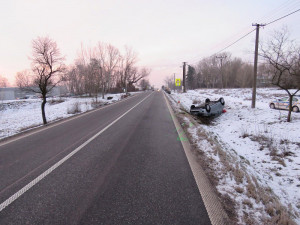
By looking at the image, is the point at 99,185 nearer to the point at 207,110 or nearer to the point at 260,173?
the point at 260,173

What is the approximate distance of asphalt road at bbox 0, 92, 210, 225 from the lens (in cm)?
239

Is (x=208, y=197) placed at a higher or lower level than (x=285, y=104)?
lower

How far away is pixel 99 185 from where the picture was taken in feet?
10.4

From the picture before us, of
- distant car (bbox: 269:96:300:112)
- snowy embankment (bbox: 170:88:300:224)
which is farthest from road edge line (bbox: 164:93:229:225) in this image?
distant car (bbox: 269:96:300:112)

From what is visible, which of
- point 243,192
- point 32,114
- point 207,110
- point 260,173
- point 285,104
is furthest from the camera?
point 32,114

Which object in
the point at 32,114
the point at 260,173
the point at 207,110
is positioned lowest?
the point at 32,114

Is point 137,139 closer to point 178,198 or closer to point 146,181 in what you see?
point 146,181

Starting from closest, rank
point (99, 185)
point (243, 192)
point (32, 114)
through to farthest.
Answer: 1. point (243, 192)
2. point (99, 185)
3. point (32, 114)

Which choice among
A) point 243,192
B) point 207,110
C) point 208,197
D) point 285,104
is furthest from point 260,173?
point 285,104

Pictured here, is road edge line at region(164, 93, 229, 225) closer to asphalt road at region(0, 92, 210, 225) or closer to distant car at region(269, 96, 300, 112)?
asphalt road at region(0, 92, 210, 225)

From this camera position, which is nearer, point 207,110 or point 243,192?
point 243,192

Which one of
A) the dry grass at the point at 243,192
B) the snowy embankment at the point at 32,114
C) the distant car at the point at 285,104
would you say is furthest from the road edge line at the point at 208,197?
the distant car at the point at 285,104

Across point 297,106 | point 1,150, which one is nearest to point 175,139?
point 1,150

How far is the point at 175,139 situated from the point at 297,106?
11.6 meters
